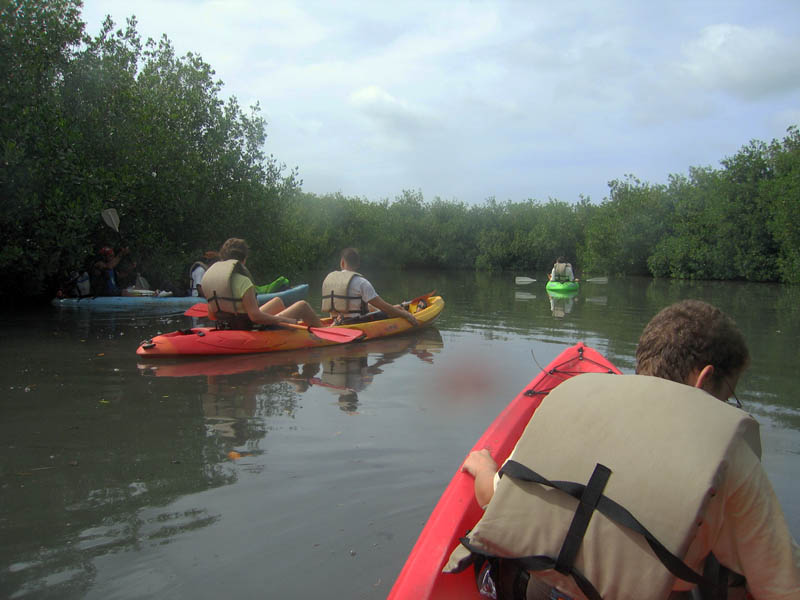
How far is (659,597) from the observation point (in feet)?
4.78

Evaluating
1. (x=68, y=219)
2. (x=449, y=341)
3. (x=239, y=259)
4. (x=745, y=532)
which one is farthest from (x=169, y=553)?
(x=68, y=219)

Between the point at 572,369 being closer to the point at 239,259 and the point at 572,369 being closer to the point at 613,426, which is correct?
the point at 613,426

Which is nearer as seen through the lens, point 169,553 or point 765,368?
point 169,553

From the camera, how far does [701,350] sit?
173 centimetres

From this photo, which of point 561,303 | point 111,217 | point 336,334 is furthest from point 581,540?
point 561,303

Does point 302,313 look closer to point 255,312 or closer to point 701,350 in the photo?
point 255,312

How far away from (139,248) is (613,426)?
547 inches

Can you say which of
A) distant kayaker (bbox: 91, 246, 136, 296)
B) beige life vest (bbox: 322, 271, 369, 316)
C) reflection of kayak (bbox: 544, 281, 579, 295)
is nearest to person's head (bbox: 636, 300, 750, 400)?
beige life vest (bbox: 322, 271, 369, 316)

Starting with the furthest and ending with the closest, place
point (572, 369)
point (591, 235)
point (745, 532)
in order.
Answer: point (591, 235), point (572, 369), point (745, 532)

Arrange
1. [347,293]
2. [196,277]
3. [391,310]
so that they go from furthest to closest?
[196,277] → [391,310] → [347,293]

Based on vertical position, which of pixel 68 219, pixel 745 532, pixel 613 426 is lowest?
pixel 745 532

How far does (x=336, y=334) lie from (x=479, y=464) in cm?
559

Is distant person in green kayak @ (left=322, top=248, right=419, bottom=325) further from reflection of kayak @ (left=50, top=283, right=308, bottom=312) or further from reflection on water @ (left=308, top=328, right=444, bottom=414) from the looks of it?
reflection of kayak @ (left=50, top=283, right=308, bottom=312)

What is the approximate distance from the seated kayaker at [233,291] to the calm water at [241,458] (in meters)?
0.55
